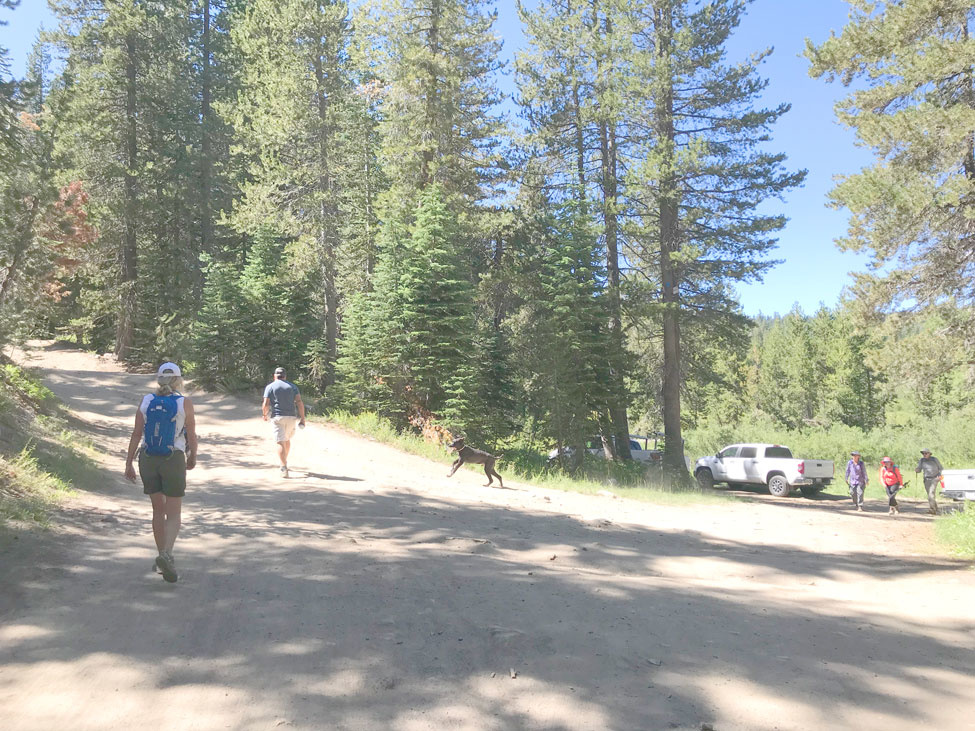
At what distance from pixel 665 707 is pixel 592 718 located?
0.48m

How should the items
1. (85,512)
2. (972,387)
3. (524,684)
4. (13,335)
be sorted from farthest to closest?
(972,387) < (13,335) < (85,512) < (524,684)

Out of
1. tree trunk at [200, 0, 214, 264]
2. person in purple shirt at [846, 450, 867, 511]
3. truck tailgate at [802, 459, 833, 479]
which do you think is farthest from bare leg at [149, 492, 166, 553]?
tree trunk at [200, 0, 214, 264]

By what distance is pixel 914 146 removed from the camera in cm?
1404

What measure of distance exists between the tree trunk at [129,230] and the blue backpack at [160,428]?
25.0 meters

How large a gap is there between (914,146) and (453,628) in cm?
1487

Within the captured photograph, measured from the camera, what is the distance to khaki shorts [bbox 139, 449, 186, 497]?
5.45 meters

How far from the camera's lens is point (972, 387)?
15586 millimetres

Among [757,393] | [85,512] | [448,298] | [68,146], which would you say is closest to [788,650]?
[85,512]

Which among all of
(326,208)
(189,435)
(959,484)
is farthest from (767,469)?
(189,435)

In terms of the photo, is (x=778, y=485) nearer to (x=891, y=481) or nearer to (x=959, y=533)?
(x=891, y=481)

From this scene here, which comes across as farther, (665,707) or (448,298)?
(448,298)

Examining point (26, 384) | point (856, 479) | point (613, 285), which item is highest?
point (613, 285)

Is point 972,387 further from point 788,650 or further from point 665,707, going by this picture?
point 665,707

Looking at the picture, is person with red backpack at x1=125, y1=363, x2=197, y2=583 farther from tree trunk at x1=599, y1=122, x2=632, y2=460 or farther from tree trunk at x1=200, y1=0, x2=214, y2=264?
tree trunk at x1=200, y1=0, x2=214, y2=264
